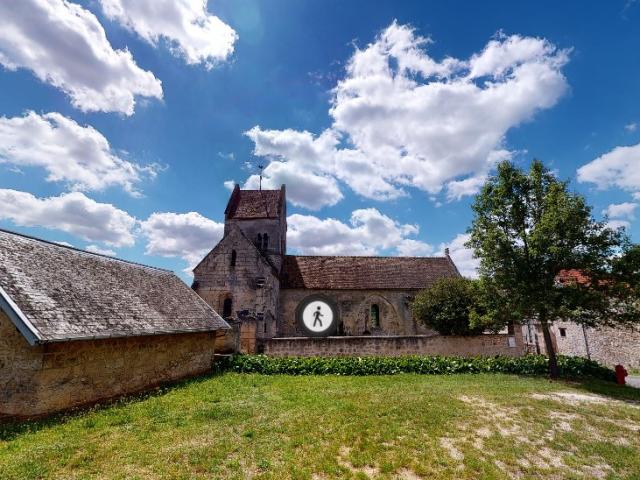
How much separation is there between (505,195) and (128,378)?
55.5 ft

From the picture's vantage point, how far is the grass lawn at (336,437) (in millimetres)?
5395

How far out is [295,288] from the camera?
2689 cm

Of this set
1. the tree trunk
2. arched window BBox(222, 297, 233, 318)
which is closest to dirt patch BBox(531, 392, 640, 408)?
the tree trunk

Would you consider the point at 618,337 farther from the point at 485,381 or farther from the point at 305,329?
Answer: the point at 305,329

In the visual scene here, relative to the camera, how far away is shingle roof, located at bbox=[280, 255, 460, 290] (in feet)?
90.7

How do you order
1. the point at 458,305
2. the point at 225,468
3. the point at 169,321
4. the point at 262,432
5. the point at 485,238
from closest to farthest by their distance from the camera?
1. the point at 225,468
2. the point at 262,432
3. the point at 169,321
4. the point at 485,238
5. the point at 458,305

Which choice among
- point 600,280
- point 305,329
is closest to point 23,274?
point 305,329

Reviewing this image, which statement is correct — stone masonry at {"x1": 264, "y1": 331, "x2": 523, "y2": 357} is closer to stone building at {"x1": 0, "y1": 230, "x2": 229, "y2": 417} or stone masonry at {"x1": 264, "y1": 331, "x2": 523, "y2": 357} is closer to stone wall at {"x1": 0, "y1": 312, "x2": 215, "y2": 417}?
stone building at {"x1": 0, "y1": 230, "x2": 229, "y2": 417}

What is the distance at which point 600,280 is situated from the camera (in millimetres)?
12883

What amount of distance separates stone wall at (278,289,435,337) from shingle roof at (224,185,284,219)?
27.9ft

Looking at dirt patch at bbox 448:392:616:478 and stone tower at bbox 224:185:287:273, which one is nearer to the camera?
dirt patch at bbox 448:392:616:478

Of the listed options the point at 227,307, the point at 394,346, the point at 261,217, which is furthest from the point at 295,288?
the point at 394,346

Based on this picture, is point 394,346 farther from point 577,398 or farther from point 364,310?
point 364,310

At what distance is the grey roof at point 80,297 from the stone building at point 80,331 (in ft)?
0.09
